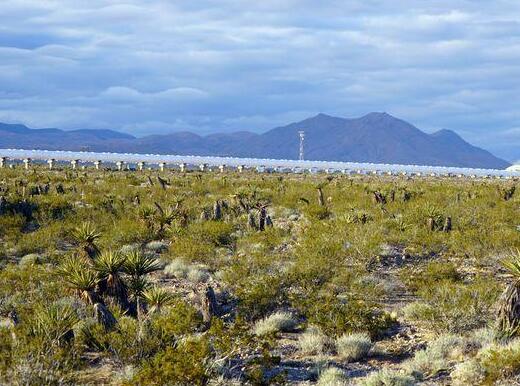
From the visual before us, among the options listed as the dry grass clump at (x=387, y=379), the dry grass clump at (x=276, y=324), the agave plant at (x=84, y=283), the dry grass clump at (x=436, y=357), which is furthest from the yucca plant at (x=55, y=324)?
the dry grass clump at (x=436, y=357)

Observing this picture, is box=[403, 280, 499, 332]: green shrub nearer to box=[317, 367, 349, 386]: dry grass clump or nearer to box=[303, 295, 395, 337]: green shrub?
box=[303, 295, 395, 337]: green shrub

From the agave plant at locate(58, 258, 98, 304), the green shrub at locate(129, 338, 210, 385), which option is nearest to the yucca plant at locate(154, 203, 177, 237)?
the agave plant at locate(58, 258, 98, 304)

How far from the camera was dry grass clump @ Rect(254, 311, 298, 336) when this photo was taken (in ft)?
42.8

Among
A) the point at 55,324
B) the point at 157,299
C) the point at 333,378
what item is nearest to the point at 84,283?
the point at 157,299

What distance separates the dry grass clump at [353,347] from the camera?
456 inches

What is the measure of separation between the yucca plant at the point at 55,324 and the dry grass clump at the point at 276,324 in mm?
3337

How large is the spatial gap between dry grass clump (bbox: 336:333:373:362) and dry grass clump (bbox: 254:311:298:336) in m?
1.55

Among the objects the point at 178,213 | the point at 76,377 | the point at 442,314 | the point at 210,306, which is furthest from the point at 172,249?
the point at 76,377

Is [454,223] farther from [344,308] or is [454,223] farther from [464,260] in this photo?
[344,308]

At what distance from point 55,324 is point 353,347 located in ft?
15.3

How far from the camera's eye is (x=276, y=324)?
13.3 m

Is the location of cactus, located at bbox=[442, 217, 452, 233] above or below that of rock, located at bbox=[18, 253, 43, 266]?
above

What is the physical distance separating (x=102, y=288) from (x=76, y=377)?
4156 millimetres

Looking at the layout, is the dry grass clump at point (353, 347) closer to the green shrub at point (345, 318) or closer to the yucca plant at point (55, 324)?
the green shrub at point (345, 318)
